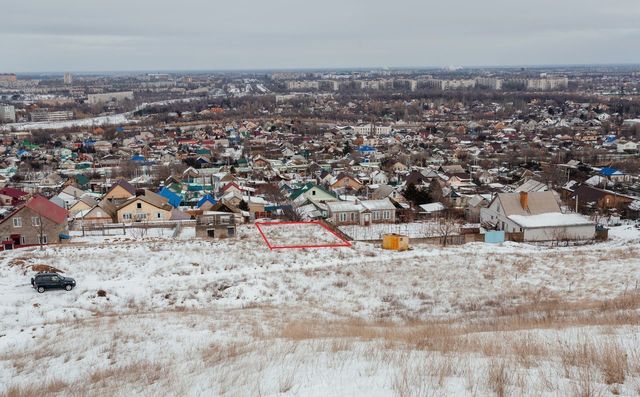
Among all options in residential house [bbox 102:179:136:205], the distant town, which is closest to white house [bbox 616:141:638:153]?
the distant town

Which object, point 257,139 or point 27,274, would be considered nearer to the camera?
point 27,274

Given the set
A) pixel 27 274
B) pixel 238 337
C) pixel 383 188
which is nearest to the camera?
pixel 238 337

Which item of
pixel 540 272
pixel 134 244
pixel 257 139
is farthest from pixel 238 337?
pixel 257 139

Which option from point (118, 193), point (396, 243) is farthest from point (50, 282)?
point (118, 193)

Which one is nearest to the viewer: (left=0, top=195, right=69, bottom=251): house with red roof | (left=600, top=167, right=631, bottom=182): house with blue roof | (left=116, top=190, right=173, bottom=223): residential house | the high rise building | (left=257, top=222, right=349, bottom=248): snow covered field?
(left=257, top=222, right=349, bottom=248): snow covered field

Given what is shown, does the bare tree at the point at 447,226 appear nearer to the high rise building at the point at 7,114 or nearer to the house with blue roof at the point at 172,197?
the house with blue roof at the point at 172,197

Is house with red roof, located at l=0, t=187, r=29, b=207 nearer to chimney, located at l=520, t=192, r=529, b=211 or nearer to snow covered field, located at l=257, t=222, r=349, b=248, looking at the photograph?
snow covered field, located at l=257, t=222, r=349, b=248

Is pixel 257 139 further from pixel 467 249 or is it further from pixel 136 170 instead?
pixel 467 249
